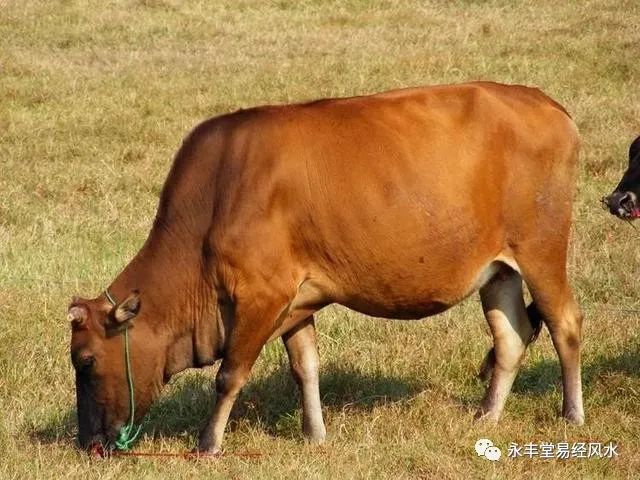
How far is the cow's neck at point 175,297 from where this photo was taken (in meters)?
5.84

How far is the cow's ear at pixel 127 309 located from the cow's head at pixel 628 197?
2731mm


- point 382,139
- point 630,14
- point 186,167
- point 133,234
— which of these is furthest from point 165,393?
point 630,14

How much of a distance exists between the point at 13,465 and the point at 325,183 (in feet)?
6.63

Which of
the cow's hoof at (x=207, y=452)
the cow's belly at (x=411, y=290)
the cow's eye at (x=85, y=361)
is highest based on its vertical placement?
the cow's belly at (x=411, y=290)

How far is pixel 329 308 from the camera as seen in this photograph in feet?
27.2

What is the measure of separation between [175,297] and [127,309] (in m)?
0.27

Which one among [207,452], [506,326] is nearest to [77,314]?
[207,452]

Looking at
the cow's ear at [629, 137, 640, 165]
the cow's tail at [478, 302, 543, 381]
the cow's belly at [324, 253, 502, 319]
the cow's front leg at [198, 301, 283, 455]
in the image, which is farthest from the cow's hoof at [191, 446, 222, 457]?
the cow's ear at [629, 137, 640, 165]

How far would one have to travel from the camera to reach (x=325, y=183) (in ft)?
19.3

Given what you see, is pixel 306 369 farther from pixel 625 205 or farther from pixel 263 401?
pixel 625 205

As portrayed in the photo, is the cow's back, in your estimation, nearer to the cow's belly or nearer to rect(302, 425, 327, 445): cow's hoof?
the cow's belly

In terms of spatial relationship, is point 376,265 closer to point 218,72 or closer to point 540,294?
point 540,294

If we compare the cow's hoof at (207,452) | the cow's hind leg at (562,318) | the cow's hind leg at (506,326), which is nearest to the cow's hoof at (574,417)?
the cow's hind leg at (562,318)

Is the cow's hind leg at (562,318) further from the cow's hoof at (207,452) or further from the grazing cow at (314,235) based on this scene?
the cow's hoof at (207,452)
